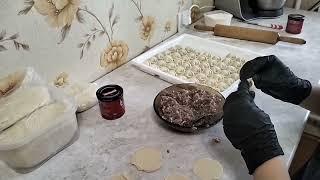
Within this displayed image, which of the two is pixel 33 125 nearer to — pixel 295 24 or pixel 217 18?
pixel 217 18

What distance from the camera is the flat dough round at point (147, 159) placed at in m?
0.60

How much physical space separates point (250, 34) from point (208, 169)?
73 cm

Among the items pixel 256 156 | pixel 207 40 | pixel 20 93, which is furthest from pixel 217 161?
pixel 207 40

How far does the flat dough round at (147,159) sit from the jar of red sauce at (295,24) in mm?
892

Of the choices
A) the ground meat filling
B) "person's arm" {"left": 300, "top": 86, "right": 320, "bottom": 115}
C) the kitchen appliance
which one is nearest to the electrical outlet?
the kitchen appliance

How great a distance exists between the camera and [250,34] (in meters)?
1.14

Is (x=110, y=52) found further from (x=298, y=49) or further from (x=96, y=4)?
(x=298, y=49)

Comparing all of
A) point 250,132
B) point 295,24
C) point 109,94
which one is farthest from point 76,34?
point 295,24

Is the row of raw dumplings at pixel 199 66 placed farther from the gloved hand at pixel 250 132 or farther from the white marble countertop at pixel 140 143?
the gloved hand at pixel 250 132

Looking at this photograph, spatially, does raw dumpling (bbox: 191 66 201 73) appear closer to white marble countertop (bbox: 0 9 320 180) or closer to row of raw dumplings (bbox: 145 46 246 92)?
row of raw dumplings (bbox: 145 46 246 92)

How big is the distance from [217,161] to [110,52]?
0.50m

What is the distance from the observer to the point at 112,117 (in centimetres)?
74

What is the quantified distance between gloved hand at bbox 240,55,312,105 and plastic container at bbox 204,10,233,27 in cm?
54

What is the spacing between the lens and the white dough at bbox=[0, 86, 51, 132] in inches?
22.0
